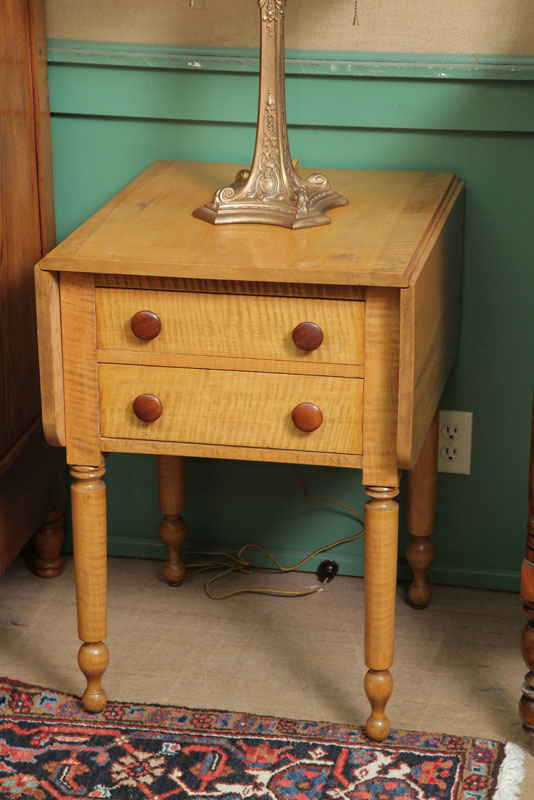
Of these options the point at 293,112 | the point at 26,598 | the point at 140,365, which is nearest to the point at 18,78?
the point at 293,112

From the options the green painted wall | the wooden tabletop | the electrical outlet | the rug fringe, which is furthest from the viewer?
the electrical outlet

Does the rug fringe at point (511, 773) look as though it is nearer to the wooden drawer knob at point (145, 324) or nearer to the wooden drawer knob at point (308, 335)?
the wooden drawer knob at point (308, 335)

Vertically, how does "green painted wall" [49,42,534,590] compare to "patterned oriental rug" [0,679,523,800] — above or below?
above

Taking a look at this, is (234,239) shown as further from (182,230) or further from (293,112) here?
(293,112)

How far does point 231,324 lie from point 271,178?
0.27 m

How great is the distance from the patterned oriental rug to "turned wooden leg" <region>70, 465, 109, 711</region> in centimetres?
7

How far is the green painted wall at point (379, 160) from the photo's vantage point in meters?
1.86

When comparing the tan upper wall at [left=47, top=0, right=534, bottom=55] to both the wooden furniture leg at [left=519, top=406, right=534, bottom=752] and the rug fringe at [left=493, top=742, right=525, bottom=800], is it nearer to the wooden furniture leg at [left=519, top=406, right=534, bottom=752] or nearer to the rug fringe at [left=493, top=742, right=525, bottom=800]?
the wooden furniture leg at [left=519, top=406, right=534, bottom=752]

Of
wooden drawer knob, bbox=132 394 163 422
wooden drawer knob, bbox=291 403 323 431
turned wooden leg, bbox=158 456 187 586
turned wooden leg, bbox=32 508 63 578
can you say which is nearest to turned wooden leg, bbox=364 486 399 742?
wooden drawer knob, bbox=291 403 323 431

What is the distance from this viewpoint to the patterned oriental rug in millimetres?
1548

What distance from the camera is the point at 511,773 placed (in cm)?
158

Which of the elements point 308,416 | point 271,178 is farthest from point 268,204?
point 308,416

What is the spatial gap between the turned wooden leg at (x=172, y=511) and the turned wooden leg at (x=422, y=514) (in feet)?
1.37

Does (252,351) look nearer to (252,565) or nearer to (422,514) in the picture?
(422,514)
